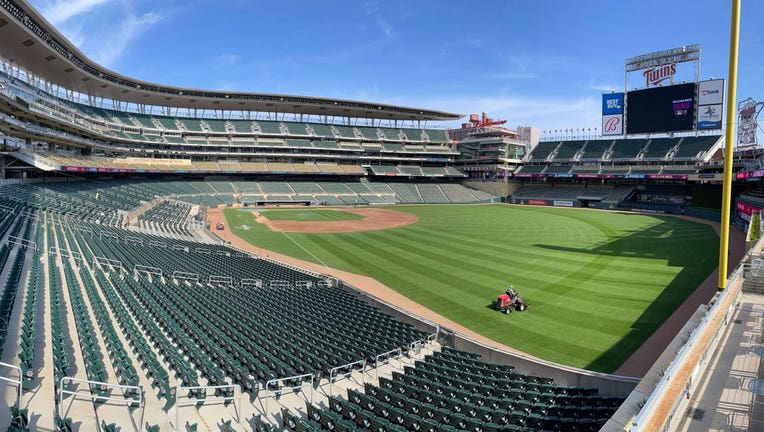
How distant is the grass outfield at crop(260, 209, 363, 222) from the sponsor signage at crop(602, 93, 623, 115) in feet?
156

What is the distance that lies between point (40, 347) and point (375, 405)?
7.95 meters

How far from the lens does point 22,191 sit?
3416 centimetres

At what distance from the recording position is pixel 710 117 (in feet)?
204

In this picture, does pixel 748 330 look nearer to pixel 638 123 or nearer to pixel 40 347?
pixel 40 347

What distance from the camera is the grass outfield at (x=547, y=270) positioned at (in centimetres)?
1767

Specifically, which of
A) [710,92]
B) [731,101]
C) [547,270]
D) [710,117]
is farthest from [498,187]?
[731,101]

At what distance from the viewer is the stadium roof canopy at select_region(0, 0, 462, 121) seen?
36.5 meters

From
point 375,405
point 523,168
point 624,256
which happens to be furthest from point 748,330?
point 523,168

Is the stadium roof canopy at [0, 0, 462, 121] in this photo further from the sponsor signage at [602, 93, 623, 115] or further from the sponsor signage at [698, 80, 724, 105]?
the sponsor signage at [698, 80, 724, 105]

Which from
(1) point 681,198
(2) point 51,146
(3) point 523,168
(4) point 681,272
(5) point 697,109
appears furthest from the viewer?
(3) point 523,168

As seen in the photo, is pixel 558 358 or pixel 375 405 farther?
pixel 558 358

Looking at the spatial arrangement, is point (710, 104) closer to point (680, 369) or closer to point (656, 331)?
point (656, 331)

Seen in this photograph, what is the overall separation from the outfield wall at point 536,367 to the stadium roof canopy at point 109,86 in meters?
39.4

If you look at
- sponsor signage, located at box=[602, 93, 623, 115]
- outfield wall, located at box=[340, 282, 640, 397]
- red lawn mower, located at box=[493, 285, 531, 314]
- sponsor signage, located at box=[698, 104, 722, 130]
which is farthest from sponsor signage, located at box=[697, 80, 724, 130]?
outfield wall, located at box=[340, 282, 640, 397]
